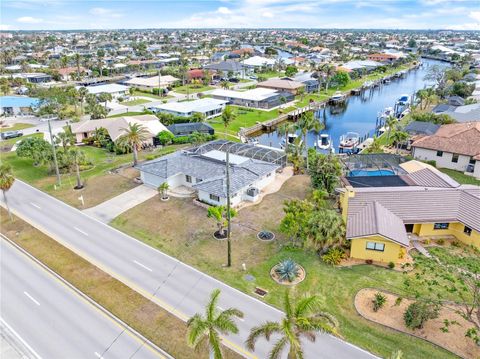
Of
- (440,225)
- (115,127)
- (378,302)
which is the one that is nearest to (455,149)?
(440,225)

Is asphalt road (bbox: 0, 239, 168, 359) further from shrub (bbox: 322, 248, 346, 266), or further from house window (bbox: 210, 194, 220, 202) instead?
house window (bbox: 210, 194, 220, 202)

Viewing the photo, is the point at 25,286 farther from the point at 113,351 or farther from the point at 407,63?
the point at 407,63

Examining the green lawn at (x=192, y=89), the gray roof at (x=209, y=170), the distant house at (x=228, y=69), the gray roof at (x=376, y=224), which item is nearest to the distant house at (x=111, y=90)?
the green lawn at (x=192, y=89)

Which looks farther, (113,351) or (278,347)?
(113,351)

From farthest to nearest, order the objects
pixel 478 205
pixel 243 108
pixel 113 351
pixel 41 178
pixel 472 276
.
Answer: pixel 243 108 → pixel 41 178 → pixel 478 205 → pixel 472 276 → pixel 113 351

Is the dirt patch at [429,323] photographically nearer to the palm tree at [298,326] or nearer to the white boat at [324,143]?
the palm tree at [298,326]

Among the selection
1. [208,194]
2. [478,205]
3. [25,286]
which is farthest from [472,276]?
[25,286]

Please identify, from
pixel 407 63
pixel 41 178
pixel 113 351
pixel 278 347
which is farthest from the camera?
pixel 407 63
